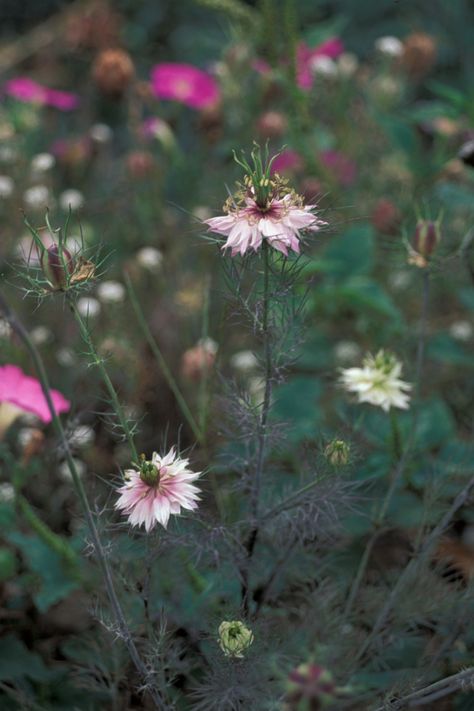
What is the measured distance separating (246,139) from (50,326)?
12.5 inches

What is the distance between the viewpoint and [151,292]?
1025 mm

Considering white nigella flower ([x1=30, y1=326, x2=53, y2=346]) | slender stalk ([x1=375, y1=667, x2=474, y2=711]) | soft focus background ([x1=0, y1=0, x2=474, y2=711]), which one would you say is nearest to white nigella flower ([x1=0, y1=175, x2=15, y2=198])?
soft focus background ([x1=0, y1=0, x2=474, y2=711])

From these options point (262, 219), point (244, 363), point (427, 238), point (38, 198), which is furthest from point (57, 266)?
point (38, 198)

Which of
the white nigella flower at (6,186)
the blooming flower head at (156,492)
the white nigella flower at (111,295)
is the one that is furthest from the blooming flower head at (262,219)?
the white nigella flower at (6,186)

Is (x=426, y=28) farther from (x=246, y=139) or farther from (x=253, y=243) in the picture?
(x=253, y=243)

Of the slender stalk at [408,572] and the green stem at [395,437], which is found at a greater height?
the green stem at [395,437]

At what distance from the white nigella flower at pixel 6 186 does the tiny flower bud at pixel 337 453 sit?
0.58m

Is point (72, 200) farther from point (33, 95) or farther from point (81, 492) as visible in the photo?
point (81, 492)

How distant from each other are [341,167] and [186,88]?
21 centimetres

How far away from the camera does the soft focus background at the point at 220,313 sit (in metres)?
0.57

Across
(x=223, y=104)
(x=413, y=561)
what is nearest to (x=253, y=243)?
(x=413, y=561)

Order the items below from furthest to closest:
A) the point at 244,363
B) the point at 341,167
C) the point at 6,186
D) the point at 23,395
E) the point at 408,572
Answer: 1. the point at 341,167
2. the point at 6,186
3. the point at 244,363
4. the point at 23,395
5. the point at 408,572

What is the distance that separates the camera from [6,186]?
93 centimetres

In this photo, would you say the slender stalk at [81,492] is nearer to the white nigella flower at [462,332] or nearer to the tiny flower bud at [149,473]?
the tiny flower bud at [149,473]
